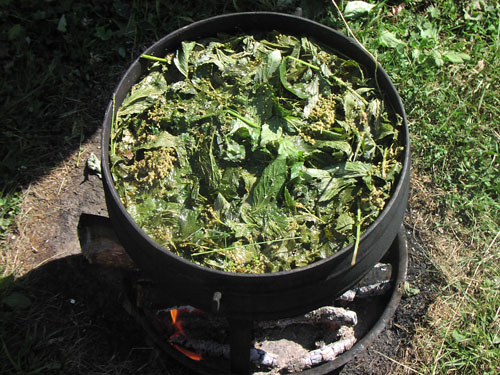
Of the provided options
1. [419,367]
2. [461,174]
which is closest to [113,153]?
[419,367]

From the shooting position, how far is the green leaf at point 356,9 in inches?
157

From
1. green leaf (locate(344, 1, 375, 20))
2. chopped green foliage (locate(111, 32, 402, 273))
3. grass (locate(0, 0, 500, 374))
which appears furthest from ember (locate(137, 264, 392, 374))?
green leaf (locate(344, 1, 375, 20))

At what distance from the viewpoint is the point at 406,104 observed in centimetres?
376

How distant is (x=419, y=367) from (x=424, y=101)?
6.21 feet

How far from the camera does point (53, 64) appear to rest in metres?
3.89

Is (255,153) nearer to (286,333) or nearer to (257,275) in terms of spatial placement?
(257,275)

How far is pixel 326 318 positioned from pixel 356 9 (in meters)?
2.45

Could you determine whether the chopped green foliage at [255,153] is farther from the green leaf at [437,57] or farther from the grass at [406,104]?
the green leaf at [437,57]

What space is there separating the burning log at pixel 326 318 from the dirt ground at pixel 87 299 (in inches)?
10.6

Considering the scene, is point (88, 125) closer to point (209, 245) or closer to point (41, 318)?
point (41, 318)

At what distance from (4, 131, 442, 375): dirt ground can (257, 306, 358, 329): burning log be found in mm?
270

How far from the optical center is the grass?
9.87ft

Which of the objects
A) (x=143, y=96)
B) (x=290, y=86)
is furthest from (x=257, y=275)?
(x=143, y=96)

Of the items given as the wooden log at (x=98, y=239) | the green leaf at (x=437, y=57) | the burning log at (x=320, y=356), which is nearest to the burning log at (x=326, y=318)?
the burning log at (x=320, y=356)
